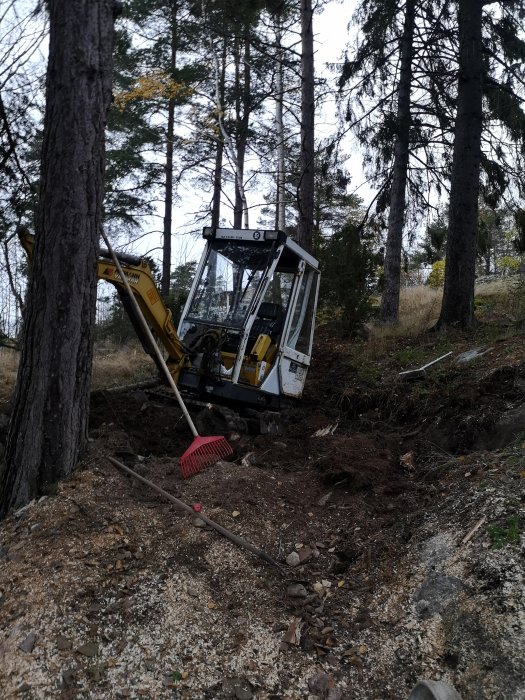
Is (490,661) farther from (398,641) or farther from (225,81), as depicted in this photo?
(225,81)

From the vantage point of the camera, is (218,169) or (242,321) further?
(218,169)

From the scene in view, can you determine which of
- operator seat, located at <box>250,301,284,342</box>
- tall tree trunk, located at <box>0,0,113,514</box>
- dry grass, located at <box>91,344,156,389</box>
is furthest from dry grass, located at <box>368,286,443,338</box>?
tall tree trunk, located at <box>0,0,113,514</box>

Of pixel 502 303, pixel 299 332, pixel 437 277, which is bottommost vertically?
pixel 299 332

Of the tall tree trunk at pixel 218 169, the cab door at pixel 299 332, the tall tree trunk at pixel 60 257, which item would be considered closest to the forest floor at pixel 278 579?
the tall tree trunk at pixel 60 257

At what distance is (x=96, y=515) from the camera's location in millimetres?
4051

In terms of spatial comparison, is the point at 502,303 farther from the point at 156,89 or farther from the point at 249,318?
the point at 156,89

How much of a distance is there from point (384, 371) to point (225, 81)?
41.5 feet

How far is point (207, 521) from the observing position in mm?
4094

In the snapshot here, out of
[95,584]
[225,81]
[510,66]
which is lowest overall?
[95,584]

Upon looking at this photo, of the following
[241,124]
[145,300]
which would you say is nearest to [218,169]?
[241,124]

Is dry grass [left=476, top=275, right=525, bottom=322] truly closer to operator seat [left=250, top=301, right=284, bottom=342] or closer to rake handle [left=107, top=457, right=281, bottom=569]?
operator seat [left=250, top=301, right=284, bottom=342]

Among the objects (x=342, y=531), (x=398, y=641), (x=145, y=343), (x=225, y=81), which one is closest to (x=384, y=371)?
(x=145, y=343)

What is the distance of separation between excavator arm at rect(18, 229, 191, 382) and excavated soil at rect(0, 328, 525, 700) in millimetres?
1495

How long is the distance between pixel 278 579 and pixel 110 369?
8.38 metres
